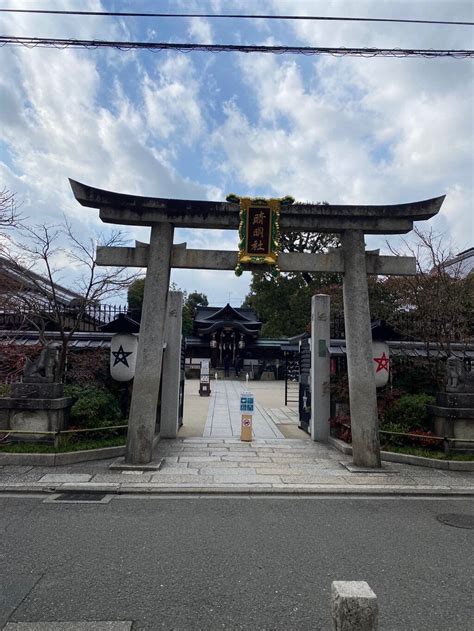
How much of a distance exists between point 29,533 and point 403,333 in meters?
10.6

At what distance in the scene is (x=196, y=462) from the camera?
923 centimetres

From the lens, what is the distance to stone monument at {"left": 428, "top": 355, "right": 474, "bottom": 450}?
30.5 feet

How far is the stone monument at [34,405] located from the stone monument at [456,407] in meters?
8.39

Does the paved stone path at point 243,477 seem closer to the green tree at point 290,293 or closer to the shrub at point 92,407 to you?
the shrub at point 92,407

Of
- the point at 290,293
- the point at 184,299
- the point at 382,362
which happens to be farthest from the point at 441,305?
the point at 184,299

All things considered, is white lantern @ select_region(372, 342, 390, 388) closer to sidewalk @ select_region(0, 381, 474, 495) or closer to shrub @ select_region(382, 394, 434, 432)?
→ shrub @ select_region(382, 394, 434, 432)

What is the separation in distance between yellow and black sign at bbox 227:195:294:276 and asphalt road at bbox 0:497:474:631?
16.8 feet

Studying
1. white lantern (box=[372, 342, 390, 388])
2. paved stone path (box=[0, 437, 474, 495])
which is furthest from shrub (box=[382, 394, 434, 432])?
paved stone path (box=[0, 437, 474, 495])

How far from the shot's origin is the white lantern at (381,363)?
1083 centimetres

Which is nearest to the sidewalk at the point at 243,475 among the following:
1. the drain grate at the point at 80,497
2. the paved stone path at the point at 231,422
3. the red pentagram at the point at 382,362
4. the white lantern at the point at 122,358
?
the drain grate at the point at 80,497

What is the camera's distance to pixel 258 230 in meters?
9.65

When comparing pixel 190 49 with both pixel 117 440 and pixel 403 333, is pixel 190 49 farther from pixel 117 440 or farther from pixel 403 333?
pixel 403 333

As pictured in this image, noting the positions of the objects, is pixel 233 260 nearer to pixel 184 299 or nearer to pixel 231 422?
pixel 231 422

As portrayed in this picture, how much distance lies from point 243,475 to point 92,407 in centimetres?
406
